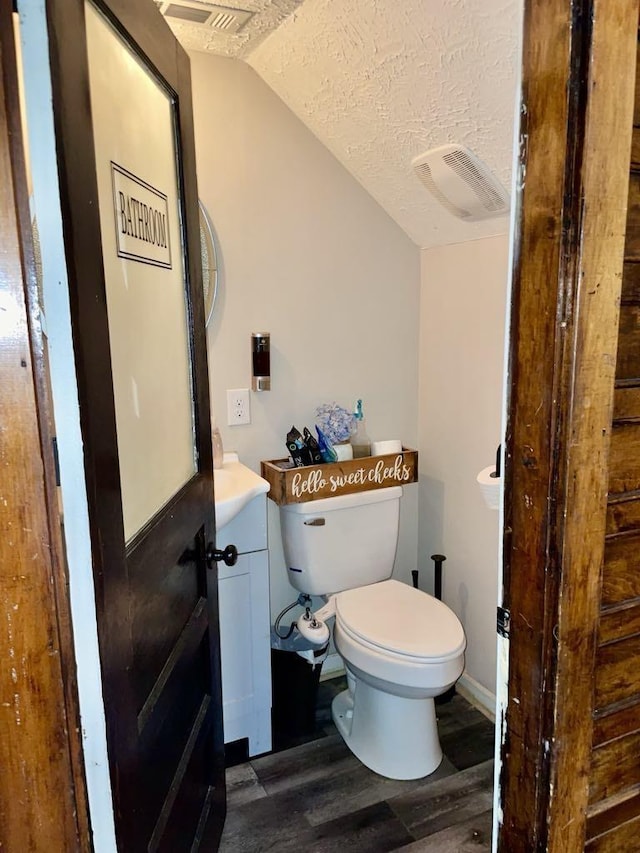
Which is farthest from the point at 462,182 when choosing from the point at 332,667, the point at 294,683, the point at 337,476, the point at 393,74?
the point at 332,667

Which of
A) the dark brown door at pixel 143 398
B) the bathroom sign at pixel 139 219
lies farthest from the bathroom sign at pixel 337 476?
the bathroom sign at pixel 139 219

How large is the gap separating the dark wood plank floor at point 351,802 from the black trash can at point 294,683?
61mm

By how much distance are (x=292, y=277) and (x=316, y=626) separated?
120 cm

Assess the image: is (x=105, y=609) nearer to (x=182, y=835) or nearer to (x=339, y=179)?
(x=182, y=835)

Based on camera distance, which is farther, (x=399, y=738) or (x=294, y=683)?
(x=294, y=683)

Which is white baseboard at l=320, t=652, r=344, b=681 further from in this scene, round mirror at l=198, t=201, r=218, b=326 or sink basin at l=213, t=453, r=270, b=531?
round mirror at l=198, t=201, r=218, b=326

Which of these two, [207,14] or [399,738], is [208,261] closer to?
[207,14]

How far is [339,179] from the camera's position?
2107 mm

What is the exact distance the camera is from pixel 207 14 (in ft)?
5.10

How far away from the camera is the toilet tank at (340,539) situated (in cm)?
204

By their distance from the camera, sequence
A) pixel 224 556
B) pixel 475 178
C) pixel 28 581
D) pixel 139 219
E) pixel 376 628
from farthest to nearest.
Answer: pixel 376 628
pixel 475 178
pixel 224 556
pixel 139 219
pixel 28 581

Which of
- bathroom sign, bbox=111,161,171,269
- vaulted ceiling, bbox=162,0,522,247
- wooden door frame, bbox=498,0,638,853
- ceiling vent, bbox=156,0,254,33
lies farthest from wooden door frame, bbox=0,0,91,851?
ceiling vent, bbox=156,0,254,33

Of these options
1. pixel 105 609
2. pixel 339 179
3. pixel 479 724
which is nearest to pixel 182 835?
pixel 105 609

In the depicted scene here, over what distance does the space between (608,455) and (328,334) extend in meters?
1.46
